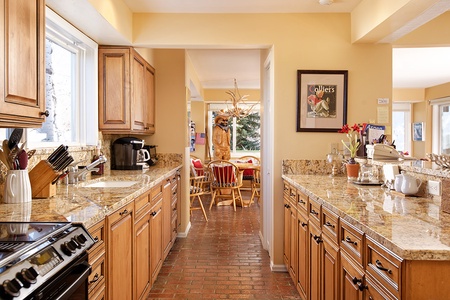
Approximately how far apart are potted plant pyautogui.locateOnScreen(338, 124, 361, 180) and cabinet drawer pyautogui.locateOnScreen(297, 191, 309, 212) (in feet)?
1.56

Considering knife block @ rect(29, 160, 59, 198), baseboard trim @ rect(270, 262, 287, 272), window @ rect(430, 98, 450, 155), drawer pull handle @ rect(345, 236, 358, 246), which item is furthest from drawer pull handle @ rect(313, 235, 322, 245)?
window @ rect(430, 98, 450, 155)

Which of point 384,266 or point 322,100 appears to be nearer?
point 384,266

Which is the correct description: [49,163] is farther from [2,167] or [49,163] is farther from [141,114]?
[141,114]

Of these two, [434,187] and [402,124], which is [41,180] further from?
[402,124]

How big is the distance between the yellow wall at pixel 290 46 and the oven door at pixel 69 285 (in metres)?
2.22

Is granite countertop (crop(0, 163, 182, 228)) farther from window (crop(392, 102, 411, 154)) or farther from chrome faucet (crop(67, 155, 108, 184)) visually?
window (crop(392, 102, 411, 154))

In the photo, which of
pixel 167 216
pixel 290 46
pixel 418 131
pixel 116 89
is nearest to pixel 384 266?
pixel 290 46

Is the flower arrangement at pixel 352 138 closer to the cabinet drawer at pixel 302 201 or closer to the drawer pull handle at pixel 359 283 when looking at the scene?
the cabinet drawer at pixel 302 201

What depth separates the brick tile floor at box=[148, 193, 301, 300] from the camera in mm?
2842

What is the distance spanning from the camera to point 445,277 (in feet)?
3.41

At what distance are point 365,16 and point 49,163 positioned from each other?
8.73 ft

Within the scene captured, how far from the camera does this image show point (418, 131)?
8398 millimetres

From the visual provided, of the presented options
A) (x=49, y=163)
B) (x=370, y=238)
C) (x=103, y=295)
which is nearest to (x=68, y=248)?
(x=103, y=295)

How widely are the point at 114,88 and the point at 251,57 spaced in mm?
2718
